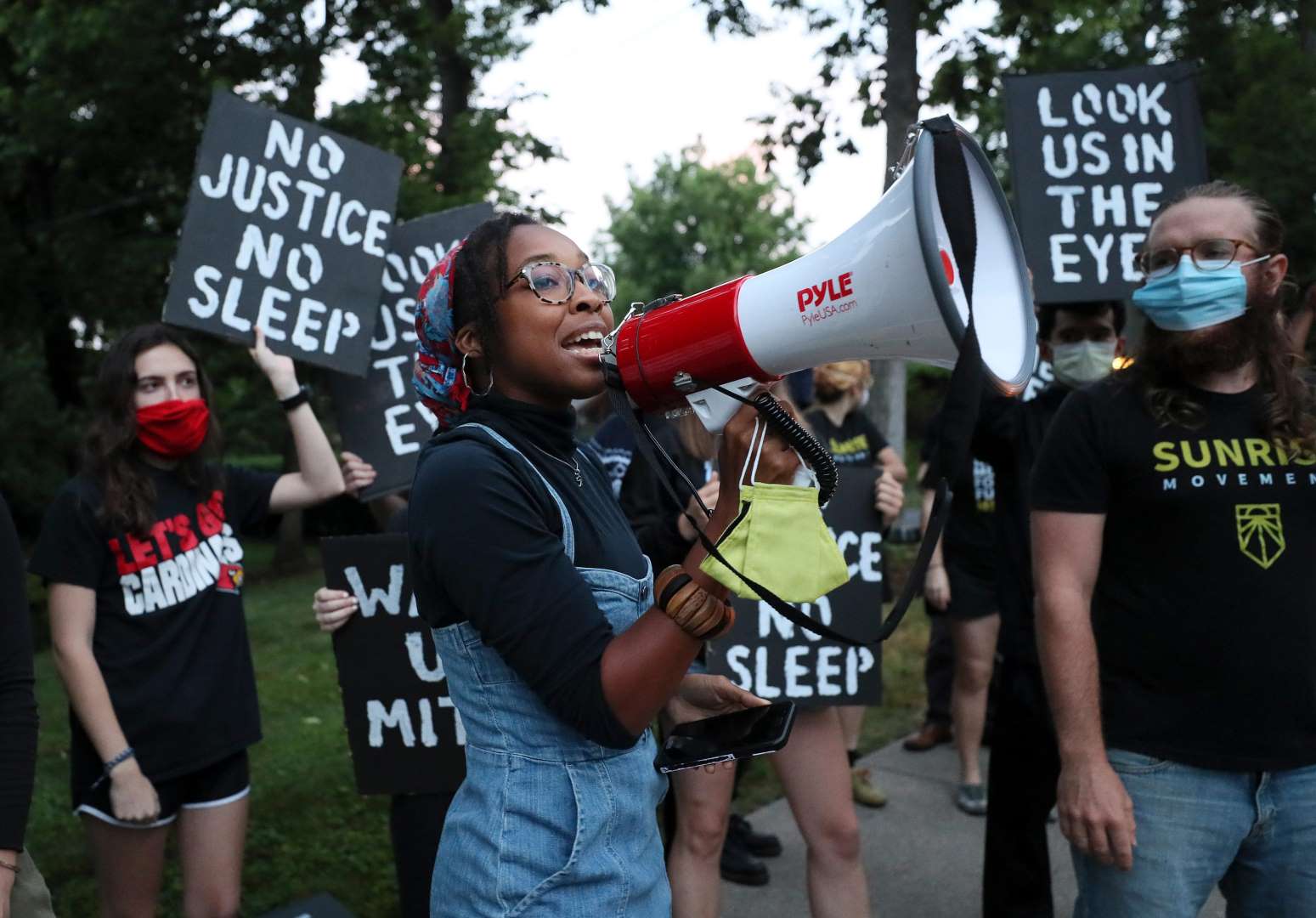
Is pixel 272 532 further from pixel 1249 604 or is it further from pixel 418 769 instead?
pixel 1249 604

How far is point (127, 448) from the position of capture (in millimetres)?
2779

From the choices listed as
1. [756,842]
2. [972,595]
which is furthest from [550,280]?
[972,595]

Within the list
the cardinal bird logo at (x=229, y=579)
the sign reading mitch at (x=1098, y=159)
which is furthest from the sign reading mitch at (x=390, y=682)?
the sign reading mitch at (x=1098, y=159)

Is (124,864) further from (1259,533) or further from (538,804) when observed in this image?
(1259,533)

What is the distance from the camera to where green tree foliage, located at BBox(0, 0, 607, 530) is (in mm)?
8961

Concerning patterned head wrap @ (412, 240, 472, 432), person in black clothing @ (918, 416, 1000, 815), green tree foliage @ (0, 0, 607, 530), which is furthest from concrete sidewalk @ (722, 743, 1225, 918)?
green tree foliage @ (0, 0, 607, 530)

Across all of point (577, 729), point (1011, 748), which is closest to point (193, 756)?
point (577, 729)

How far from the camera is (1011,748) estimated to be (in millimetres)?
3146

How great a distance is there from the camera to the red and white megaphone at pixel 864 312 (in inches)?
50.8

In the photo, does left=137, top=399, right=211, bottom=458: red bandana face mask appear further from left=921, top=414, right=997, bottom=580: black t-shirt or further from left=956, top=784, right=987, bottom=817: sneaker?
left=956, top=784, right=987, bottom=817: sneaker

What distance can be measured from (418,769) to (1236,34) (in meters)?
8.52

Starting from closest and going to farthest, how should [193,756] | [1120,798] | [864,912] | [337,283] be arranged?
[1120,798] → [193,756] → [864,912] → [337,283]

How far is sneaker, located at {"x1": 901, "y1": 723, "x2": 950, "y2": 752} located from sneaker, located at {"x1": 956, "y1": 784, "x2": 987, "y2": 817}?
703 millimetres

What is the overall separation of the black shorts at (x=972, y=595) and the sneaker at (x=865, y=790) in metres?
0.78
